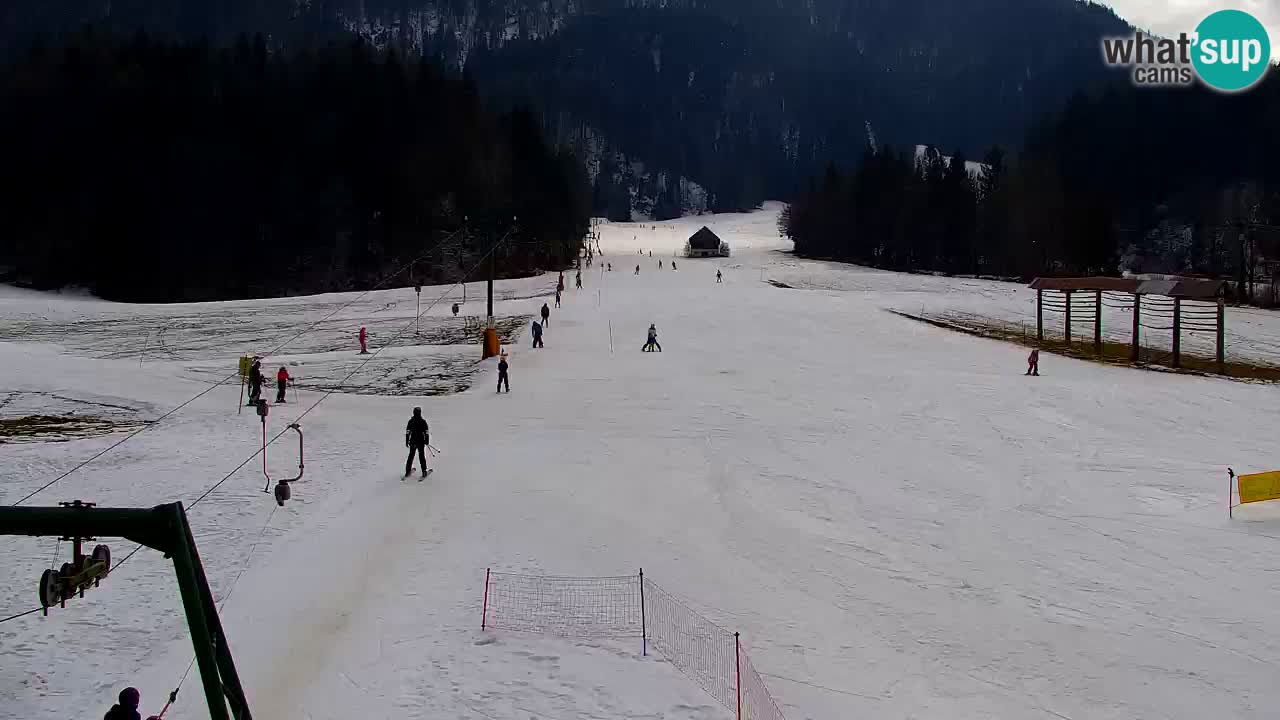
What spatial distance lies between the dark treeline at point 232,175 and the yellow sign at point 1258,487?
62.5 metres

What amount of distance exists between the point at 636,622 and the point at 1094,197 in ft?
303

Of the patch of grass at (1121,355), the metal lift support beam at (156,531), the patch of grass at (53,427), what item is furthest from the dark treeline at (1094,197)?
the metal lift support beam at (156,531)

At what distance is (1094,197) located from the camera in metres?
88.6

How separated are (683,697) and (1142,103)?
132182mm

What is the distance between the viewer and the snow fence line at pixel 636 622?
1109 centimetres

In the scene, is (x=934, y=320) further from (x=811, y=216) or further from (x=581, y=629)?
(x=811, y=216)

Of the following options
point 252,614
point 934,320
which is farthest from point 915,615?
point 934,320

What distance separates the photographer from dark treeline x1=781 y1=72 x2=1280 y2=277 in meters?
88.2

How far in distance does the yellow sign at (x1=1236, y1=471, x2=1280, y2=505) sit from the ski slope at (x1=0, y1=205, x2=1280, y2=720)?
46 centimetres

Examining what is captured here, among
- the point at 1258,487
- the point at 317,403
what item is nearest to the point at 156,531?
the point at 317,403

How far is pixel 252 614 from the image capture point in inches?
501

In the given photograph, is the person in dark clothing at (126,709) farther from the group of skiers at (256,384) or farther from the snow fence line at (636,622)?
the group of skiers at (256,384)

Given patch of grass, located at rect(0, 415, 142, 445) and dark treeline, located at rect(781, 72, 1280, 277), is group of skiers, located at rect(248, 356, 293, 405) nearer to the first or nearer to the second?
patch of grass, located at rect(0, 415, 142, 445)

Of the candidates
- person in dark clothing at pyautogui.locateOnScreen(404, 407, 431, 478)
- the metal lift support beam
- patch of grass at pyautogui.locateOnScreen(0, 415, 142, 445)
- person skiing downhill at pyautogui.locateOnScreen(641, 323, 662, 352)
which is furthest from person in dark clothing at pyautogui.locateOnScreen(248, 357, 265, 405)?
the metal lift support beam
